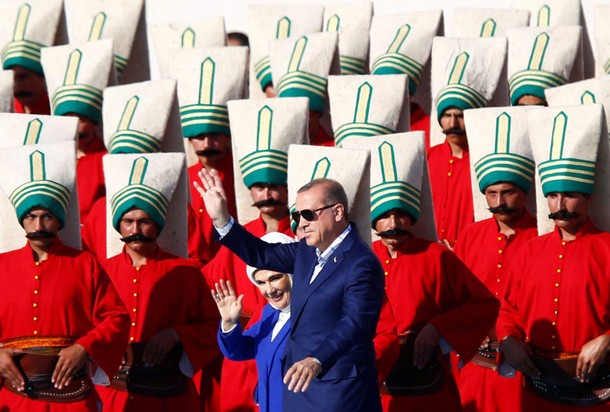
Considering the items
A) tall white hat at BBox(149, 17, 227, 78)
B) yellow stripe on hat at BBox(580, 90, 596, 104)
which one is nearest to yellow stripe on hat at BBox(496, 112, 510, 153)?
yellow stripe on hat at BBox(580, 90, 596, 104)

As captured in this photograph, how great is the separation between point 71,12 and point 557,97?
4.09m

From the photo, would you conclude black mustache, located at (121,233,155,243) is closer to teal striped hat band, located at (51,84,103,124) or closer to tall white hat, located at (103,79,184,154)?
tall white hat, located at (103,79,184,154)

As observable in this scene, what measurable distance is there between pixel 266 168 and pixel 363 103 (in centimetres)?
81

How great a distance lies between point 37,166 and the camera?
9.47 meters

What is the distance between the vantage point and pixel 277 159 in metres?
10.2

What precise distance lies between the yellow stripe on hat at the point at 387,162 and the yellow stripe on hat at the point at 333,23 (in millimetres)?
2805

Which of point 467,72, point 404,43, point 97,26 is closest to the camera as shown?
point 467,72

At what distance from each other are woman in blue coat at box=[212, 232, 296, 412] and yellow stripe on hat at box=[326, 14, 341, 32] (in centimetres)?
423

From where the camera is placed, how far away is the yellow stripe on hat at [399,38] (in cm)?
1176

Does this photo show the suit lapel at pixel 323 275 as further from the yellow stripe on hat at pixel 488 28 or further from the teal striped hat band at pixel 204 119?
the yellow stripe on hat at pixel 488 28

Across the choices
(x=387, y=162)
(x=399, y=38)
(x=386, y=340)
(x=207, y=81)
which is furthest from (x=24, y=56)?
(x=386, y=340)

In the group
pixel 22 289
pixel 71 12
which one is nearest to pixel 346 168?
pixel 22 289

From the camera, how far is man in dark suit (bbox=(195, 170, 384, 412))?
7.39 meters

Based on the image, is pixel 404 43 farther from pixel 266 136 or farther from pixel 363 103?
pixel 266 136
